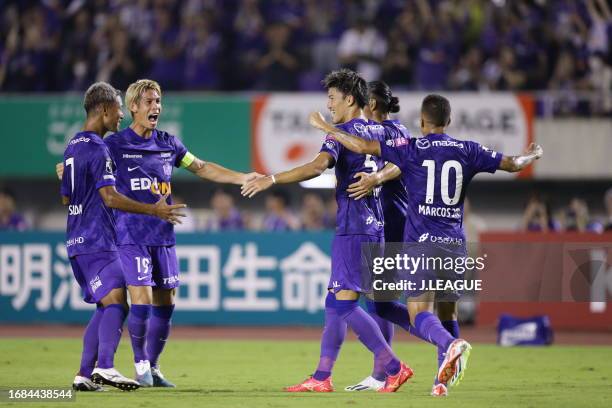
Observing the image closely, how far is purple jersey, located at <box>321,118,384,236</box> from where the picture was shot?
9.28 metres

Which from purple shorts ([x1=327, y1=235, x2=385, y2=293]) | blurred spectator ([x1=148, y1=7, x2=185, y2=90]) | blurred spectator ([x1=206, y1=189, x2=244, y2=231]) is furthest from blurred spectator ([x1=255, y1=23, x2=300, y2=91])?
purple shorts ([x1=327, y1=235, x2=385, y2=293])

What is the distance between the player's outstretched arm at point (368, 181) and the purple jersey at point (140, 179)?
1668mm

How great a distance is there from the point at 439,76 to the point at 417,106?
0.89m

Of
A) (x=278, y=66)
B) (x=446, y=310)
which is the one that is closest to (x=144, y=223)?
(x=446, y=310)

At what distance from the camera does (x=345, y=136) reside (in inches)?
356

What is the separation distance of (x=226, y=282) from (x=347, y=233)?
27.6 feet

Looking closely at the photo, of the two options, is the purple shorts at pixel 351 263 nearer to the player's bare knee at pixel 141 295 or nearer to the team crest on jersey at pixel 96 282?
the player's bare knee at pixel 141 295

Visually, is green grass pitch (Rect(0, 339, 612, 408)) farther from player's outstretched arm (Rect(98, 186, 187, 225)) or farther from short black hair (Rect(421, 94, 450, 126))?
short black hair (Rect(421, 94, 450, 126))

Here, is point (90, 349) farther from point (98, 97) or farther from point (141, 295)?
point (98, 97)

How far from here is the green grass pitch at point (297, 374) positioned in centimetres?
836

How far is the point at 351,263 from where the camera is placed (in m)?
9.23

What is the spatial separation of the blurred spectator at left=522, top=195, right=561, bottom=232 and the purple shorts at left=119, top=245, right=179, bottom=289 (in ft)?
29.6

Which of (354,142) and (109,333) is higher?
(354,142)

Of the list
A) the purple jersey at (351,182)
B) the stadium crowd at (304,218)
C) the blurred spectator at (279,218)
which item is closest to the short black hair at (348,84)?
the purple jersey at (351,182)
